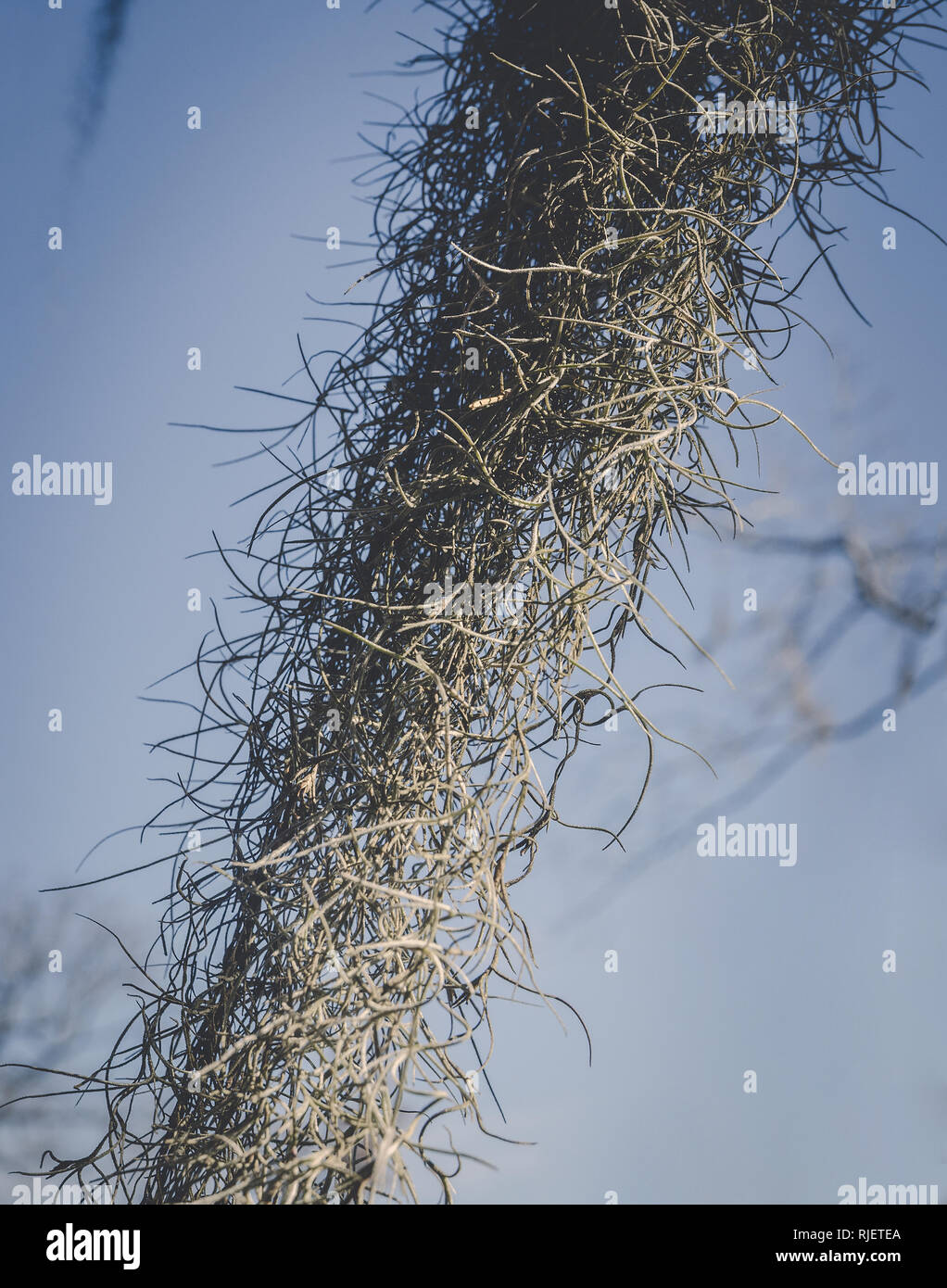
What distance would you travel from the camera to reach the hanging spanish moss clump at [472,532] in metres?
0.37

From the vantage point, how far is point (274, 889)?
0.43 metres

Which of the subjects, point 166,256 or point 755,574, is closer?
point 166,256

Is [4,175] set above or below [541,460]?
above

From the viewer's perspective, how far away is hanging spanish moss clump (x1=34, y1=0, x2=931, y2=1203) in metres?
0.37

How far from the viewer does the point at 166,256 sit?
2.15 ft

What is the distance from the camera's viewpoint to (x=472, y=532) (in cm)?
43

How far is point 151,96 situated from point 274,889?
582 mm

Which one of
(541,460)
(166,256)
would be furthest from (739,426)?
(166,256)

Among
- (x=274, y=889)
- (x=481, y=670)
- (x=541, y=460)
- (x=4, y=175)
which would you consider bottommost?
(x=274, y=889)

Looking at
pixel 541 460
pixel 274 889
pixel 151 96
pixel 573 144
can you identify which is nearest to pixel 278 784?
pixel 274 889
